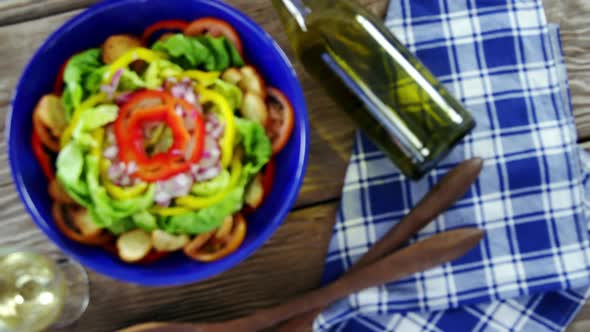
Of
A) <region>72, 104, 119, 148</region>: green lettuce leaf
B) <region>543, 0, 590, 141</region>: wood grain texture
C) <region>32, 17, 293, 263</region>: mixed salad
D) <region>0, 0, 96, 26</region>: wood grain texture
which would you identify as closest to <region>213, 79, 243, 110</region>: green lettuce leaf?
<region>32, 17, 293, 263</region>: mixed salad

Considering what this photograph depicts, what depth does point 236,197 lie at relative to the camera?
718mm

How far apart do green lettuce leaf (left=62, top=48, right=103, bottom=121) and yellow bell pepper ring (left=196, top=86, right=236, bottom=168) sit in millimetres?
122

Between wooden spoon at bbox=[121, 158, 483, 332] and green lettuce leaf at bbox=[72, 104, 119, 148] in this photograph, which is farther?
wooden spoon at bbox=[121, 158, 483, 332]

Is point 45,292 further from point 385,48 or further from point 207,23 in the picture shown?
point 385,48

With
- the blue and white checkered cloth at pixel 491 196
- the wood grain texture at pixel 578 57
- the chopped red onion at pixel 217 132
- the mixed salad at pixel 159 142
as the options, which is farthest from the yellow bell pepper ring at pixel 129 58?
the wood grain texture at pixel 578 57

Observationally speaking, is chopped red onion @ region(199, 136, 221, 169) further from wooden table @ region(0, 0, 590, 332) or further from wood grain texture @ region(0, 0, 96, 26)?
wood grain texture @ region(0, 0, 96, 26)

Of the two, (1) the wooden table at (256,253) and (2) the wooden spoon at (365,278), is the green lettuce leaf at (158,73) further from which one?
(2) the wooden spoon at (365,278)

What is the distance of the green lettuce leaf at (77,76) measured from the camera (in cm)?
71

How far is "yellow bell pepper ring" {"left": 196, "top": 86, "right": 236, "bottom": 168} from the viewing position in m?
0.71

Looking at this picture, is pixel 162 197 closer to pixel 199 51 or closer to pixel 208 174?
pixel 208 174

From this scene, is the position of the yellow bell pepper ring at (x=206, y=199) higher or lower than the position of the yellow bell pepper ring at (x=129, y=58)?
lower

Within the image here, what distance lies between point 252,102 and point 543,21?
0.41 meters

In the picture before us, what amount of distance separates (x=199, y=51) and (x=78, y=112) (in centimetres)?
15

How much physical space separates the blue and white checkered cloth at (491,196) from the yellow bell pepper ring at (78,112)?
1.05 ft
